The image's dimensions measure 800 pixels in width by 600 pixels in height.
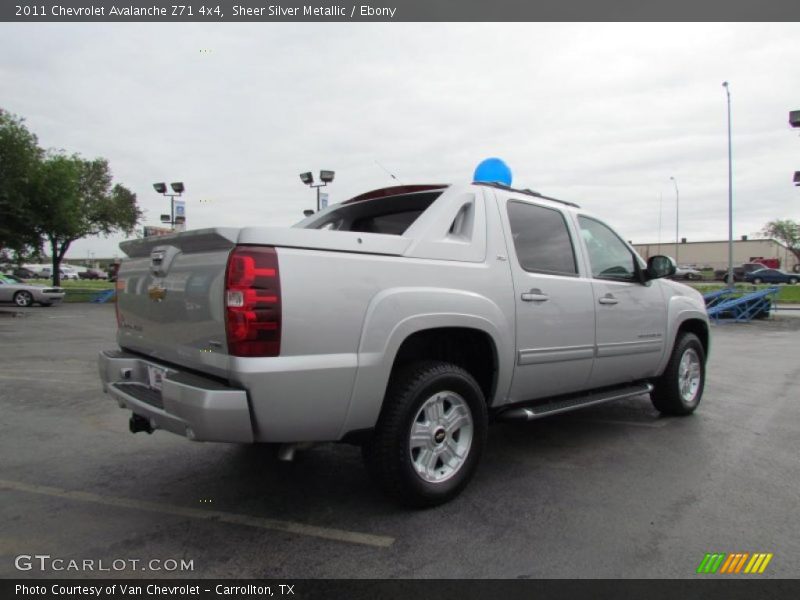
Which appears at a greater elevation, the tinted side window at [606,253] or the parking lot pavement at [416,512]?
A: the tinted side window at [606,253]

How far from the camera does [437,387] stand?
10.4 ft

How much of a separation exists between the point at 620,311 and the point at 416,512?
7.91 ft

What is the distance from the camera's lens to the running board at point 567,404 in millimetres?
3654

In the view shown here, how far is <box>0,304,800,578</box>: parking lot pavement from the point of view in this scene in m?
2.68

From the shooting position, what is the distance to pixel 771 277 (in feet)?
156

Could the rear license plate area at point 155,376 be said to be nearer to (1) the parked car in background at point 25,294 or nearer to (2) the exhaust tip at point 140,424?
(2) the exhaust tip at point 140,424

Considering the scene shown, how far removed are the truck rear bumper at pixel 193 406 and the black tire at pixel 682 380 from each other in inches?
164

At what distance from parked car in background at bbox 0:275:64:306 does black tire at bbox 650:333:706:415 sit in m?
24.1

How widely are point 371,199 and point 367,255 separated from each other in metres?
1.37

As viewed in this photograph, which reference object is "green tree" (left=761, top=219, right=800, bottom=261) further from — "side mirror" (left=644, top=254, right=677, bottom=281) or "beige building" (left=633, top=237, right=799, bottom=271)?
"side mirror" (left=644, top=254, right=677, bottom=281)

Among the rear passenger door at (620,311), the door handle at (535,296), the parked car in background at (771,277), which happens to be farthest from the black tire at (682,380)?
the parked car in background at (771,277)

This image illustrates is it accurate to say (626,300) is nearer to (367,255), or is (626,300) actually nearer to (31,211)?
(367,255)

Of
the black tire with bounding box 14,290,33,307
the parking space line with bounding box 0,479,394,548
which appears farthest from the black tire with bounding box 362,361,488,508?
the black tire with bounding box 14,290,33,307
